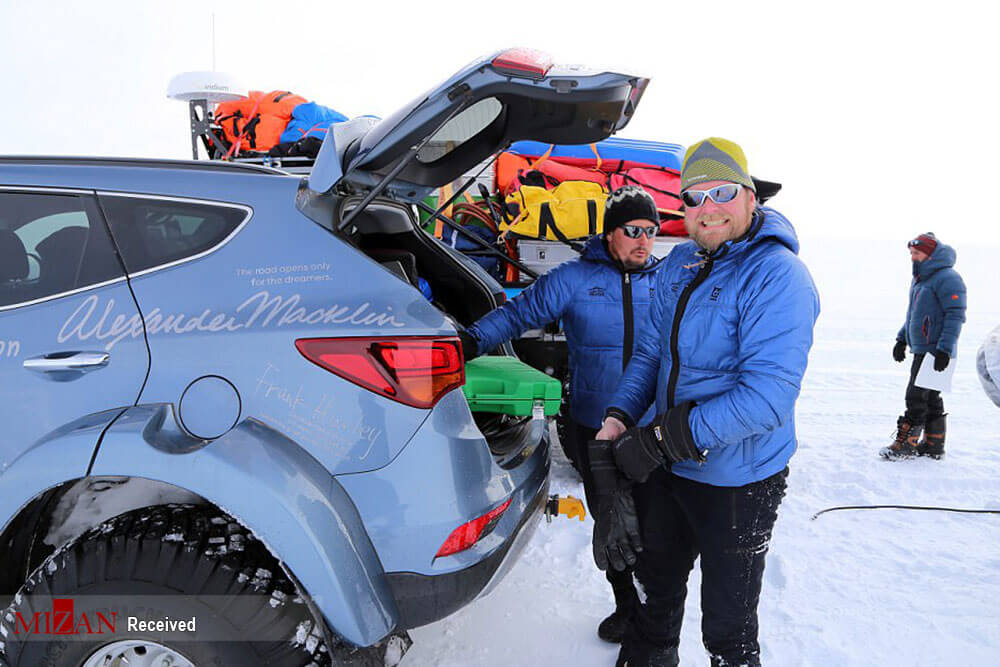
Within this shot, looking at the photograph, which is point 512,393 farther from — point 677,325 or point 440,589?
point 440,589

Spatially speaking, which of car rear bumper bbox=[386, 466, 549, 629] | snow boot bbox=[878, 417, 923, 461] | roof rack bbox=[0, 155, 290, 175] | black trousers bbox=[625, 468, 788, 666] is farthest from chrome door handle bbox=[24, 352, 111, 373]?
snow boot bbox=[878, 417, 923, 461]

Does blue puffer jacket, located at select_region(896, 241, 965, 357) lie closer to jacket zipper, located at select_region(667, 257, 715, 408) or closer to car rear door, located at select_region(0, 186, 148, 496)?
jacket zipper, located at select_region(667, 257, 715, 408)

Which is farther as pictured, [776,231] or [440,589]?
[776,231]

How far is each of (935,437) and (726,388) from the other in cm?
A: 450

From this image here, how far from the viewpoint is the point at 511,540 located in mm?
1862

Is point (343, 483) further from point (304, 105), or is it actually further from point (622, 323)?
point (304, 105)

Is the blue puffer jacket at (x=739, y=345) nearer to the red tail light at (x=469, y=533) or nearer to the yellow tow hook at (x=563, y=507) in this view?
the yellow tow hook at (x=563, y=507)

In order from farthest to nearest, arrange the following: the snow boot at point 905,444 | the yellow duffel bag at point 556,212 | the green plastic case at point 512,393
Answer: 1. the snow boot at point 905,444
2. the yellow duffel bag at point 556,212
3. the green plastic case at point 512,393

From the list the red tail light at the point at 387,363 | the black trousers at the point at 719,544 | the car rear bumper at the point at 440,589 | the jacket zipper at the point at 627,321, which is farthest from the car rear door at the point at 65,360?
the jacket zipper at the point at 627,321

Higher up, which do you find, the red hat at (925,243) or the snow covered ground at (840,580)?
the red hat at (925,243)

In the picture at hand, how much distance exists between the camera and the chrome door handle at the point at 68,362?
5.29 ft

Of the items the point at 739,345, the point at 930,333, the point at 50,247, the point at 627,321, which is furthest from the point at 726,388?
the point at 930,333

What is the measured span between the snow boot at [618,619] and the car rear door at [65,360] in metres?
2.05

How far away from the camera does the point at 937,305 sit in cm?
541
